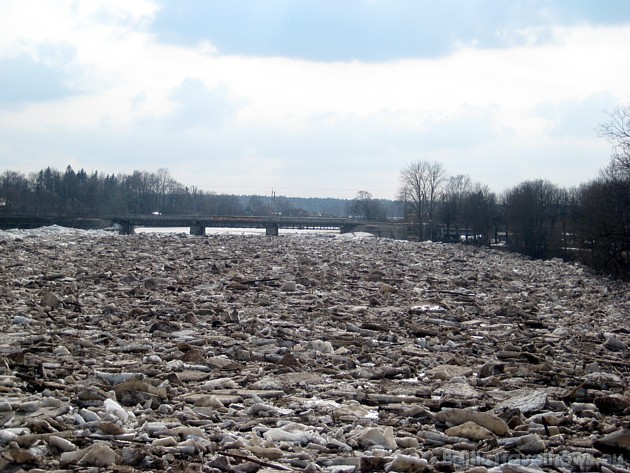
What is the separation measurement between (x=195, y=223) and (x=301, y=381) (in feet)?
238

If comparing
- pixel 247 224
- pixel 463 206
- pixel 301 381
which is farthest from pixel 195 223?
pixel 301 381

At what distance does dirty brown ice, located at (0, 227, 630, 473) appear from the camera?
4.92 metres

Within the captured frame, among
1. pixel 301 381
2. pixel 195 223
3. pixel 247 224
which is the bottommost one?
pixel 301 381

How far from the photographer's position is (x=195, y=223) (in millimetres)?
78375

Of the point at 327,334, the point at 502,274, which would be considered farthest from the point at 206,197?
the point at 327,334

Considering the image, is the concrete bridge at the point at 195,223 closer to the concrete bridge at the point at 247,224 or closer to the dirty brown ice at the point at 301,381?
the concrete bridge at the point at 247,224

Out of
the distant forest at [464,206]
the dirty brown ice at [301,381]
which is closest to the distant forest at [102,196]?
the distant forest at [464,206]

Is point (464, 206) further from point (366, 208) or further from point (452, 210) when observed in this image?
point (366, 208)

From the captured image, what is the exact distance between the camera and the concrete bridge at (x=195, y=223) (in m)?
69.5

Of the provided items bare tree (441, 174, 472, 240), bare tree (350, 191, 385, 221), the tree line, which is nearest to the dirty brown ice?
the tree line

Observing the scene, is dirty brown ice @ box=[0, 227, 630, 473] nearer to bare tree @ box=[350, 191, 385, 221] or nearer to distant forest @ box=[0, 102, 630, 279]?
distant forest @ box=[0, 102, 630, 279]

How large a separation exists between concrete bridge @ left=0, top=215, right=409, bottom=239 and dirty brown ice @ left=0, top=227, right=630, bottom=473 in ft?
190

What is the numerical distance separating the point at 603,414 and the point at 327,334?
4.77 m

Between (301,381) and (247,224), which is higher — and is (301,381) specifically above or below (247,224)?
below
